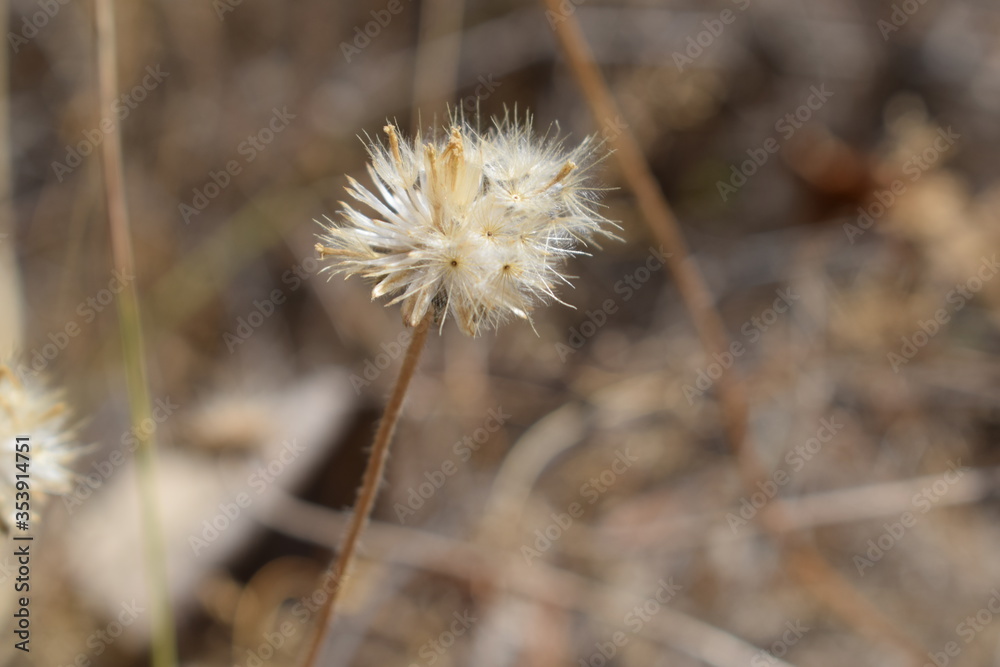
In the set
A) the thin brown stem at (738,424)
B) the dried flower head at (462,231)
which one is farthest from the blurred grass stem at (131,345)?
the thin brown stem at (738,424)

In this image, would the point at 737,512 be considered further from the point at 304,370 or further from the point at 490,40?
the point at 490,40

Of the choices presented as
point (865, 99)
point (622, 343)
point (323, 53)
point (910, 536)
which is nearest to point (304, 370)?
point (622, 343)

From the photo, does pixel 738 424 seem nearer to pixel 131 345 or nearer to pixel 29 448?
pixel 131 345

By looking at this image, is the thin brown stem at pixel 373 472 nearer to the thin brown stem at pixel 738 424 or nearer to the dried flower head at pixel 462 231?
the dried flower head at pixel 462 231

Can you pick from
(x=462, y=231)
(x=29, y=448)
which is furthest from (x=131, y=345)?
(x=462, y=231)

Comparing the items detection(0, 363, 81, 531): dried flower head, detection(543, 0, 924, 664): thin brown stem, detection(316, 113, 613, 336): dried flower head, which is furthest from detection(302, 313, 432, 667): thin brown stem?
detection(543, 0, 924, 664): thin brown stem
